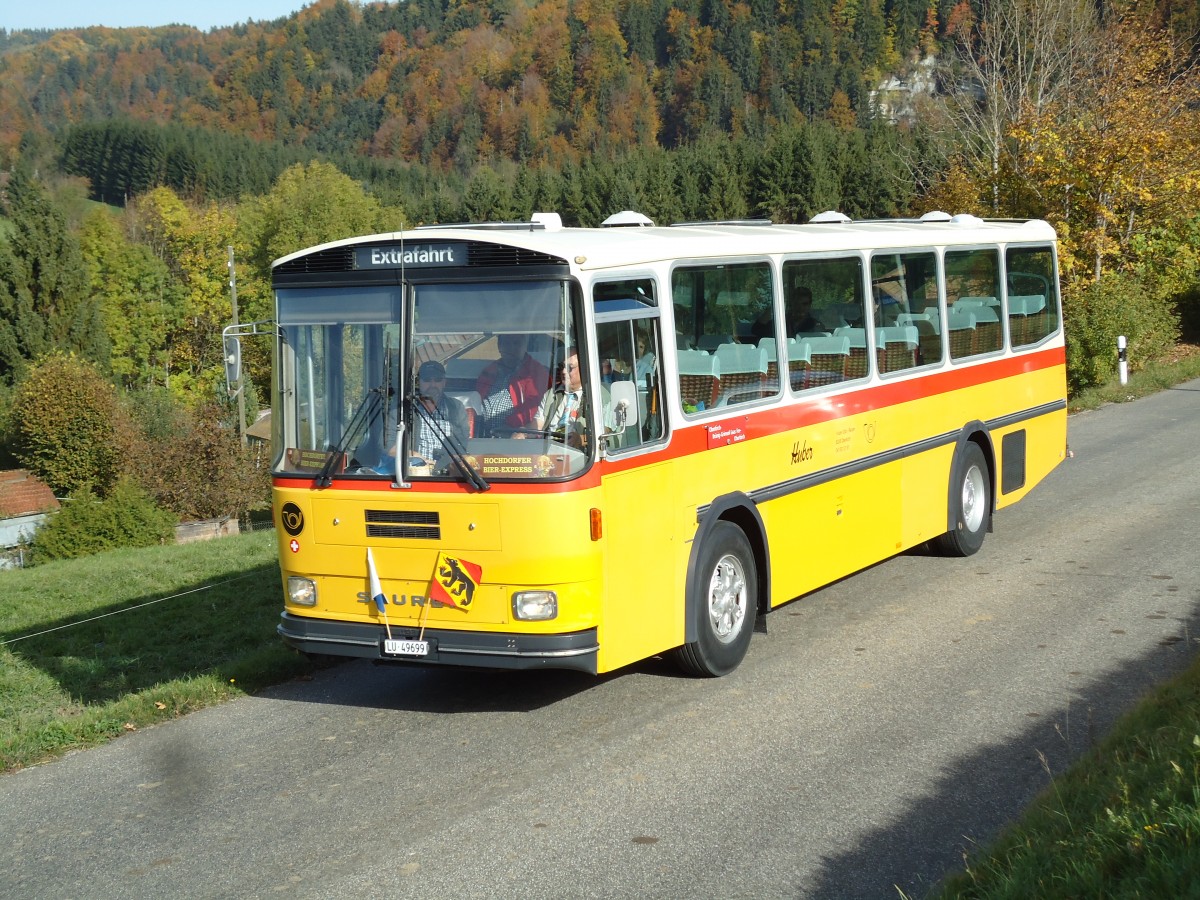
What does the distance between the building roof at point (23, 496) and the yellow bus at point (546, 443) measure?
62.1 m

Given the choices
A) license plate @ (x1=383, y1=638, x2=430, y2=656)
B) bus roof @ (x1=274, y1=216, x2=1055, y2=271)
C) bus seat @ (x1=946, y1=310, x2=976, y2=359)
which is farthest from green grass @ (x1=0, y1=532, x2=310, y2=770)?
bus seat @ (x1=946, y1=310, x2=976, y2=359)

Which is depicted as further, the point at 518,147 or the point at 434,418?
the point at 518,147

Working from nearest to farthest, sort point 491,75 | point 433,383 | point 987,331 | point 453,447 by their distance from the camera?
point 453,447 → point 433,383 → point 987,331 → point 491,75

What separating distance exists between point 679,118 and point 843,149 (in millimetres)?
72160

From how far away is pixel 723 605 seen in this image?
839 cm

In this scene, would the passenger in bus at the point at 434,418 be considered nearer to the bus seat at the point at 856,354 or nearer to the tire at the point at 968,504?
the bus seat at the point at 856,354

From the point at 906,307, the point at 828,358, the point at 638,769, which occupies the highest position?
the point at 906,307

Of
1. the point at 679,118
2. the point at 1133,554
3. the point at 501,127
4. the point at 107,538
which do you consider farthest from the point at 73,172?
the point at 1133,554

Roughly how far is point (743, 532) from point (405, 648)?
8.00 feet

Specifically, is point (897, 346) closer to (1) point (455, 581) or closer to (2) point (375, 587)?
(1) point (455, 581)

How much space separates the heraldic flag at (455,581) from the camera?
726 centimetres

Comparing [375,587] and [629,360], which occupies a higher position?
[629,360]

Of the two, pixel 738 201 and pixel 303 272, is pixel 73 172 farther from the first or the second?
pixel 303 272

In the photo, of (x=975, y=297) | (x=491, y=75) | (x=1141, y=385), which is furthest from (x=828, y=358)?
(x=491, y=75)
